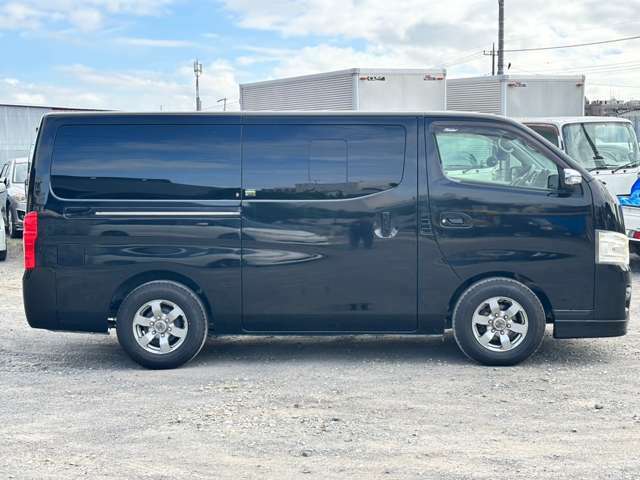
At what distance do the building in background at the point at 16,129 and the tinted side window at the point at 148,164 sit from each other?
25.0 metres

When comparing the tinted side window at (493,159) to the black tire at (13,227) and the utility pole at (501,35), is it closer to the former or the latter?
the black tire at (13,227)

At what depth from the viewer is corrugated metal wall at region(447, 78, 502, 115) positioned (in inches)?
717

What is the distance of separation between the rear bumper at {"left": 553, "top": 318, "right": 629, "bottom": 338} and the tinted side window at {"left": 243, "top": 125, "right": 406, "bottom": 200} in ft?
5.95

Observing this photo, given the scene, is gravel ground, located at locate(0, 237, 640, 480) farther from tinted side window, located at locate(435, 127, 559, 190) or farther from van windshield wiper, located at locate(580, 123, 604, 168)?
van windshield wiper, located at locate(580, 123, 604, 168)

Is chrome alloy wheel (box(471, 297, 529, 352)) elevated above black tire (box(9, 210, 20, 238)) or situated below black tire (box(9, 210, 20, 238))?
below

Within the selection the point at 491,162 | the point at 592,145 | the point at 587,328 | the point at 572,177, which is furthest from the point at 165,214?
the point at 592,145

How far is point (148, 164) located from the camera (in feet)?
24.4

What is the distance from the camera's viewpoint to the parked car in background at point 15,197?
18.1 metres

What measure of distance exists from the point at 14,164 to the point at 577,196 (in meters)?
14.8

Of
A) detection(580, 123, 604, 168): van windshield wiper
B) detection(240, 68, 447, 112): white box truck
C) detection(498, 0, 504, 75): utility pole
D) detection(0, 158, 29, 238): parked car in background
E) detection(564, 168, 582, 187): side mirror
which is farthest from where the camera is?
detection(498, 0, 504, 75): utility pole

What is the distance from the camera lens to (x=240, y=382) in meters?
7.07

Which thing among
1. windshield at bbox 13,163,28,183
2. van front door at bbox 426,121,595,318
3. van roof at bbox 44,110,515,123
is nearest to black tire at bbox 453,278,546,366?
van front door at bbox 426,121,595,318

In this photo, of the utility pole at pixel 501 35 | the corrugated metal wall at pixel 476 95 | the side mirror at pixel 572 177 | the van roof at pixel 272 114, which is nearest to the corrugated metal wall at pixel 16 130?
the corrugated metal wall at pixel 476 95

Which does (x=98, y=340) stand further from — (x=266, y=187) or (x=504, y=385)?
(x=504, y=385)
